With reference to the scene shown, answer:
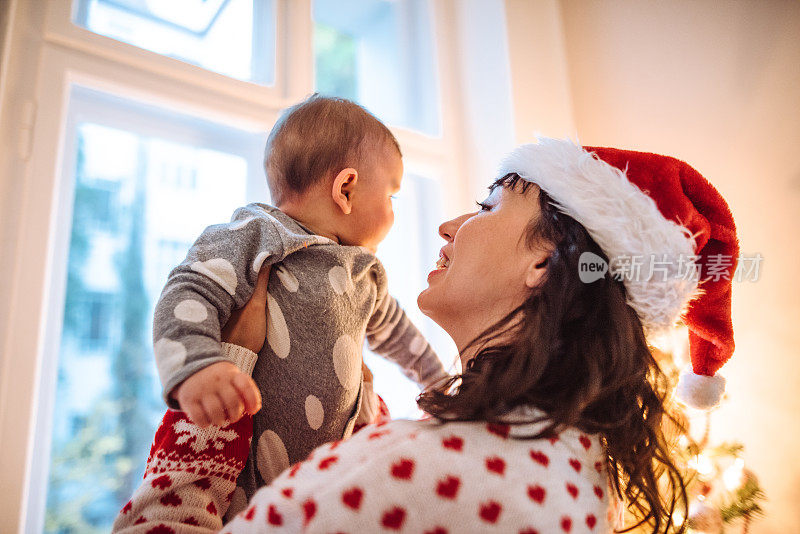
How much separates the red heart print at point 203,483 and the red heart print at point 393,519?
0.33 metres

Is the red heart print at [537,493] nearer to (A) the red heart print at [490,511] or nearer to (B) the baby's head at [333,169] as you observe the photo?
(A) the red heart print at [490,511]

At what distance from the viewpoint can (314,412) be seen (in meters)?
0.85

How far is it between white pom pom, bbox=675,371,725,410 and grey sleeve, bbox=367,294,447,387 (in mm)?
451

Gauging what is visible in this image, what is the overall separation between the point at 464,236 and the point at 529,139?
1182 millimetres

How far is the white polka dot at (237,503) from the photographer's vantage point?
0.80 meters

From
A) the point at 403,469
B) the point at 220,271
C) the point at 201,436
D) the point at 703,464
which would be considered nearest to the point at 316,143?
the point at 220,271

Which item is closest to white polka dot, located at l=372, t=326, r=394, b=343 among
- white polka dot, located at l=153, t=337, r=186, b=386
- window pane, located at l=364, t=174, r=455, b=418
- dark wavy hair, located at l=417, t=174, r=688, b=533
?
dark wavy hair, located at l=417, t=174, r=688, b=533

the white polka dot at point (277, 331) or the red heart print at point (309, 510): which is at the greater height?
the white polka dot at point (277, 331)

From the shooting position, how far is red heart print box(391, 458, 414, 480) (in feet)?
1.86

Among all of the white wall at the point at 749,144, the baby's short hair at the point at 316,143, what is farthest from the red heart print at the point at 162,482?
the white wall at the point at 749,144

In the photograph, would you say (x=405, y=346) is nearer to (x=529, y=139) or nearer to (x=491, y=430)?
(x=491, y=430)

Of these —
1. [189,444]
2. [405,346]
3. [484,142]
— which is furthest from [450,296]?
[484,142]

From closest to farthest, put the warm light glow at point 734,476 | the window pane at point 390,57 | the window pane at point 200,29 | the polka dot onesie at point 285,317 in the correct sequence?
the polka dot onesie at point 285,317 → the warm light glow at point 734,476 → the window pane at point 200,29 → the window pane at point 390,57

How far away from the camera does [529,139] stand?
1.98 meters
